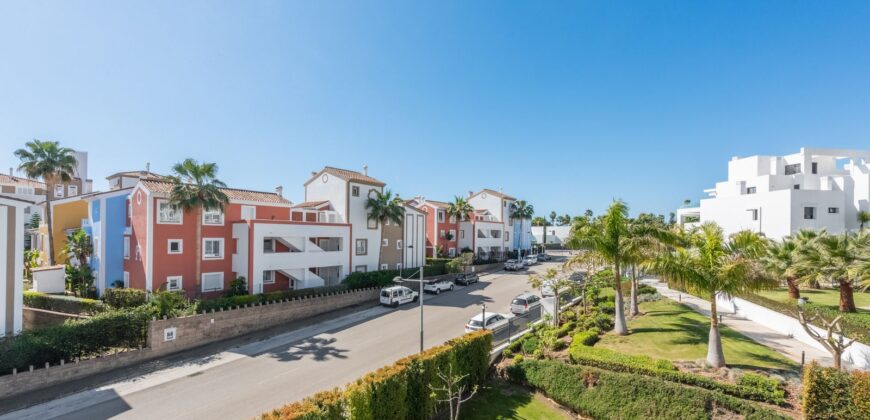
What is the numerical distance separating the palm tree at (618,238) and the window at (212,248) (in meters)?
28.5

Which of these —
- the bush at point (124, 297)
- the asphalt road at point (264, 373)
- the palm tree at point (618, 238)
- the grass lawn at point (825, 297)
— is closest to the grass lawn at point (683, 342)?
the palm tree at point (618, 238)

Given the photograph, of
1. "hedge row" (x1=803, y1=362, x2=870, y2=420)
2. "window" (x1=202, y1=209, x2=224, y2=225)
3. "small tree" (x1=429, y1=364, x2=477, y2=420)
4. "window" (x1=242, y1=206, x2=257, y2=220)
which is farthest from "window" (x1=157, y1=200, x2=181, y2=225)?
"hedge row" (x1=803, y1=362, x2=870, y2=420)

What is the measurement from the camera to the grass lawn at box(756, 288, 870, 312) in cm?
2249

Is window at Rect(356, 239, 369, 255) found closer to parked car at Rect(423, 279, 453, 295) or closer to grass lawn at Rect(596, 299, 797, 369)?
parked car at Rect(423, 279, 453, 295)

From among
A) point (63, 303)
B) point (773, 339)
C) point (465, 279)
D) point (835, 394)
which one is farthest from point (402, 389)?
point (465, 279)

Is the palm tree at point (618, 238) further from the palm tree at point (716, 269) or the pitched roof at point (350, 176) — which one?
the pitched roof at point (350, 176)

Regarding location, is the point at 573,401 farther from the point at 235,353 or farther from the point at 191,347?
the point at 191,347

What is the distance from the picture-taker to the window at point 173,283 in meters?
29.1

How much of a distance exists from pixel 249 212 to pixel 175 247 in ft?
21.2

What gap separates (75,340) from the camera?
20406mm

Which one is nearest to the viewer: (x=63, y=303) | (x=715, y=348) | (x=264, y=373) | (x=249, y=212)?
(x=715, y=348)

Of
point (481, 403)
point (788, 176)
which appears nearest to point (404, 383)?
point (481, 403)

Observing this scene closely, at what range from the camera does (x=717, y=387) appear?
13828 millimetres

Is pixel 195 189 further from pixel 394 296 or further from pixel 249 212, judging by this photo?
pixel 394 296
